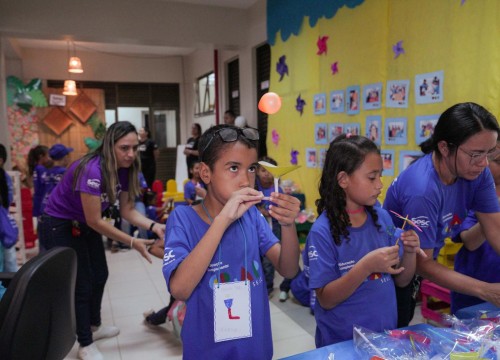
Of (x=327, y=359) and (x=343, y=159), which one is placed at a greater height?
(x=343, y=159)

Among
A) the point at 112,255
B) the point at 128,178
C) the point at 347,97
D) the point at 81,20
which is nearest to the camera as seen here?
the point at 128,178

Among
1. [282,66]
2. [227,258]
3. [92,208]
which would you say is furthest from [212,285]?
[282,66]

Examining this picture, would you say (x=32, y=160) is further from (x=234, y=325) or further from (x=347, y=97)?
(x=234, y=325)

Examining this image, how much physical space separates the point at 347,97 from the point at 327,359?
128 inches

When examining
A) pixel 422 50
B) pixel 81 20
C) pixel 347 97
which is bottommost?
pixel 347 97

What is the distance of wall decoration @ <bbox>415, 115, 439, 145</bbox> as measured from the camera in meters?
2.99

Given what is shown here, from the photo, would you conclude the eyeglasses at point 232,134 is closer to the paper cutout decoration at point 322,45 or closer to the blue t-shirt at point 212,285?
the blue t-shirt at point 212,285

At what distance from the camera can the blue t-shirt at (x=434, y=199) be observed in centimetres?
143

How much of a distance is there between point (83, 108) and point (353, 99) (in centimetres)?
757

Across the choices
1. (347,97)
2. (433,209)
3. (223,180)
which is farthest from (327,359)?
(347,97)

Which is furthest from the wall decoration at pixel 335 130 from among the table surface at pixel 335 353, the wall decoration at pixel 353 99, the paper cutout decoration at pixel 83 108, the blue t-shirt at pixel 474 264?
the paper cutout decoration at pixel 83 108

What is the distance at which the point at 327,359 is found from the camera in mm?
1104

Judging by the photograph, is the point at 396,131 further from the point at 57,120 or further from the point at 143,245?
the point at 57,120

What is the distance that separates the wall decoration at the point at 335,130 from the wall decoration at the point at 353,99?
0.69 feet
